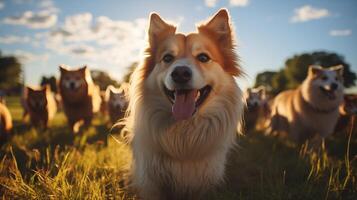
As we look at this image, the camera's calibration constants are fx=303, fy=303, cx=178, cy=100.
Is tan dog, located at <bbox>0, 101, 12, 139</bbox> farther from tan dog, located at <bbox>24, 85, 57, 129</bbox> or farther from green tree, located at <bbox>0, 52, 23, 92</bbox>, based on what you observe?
green tree, located at <bbox>0, 52, 23, 92</bbox>

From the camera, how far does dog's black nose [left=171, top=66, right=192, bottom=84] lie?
2.93 meters

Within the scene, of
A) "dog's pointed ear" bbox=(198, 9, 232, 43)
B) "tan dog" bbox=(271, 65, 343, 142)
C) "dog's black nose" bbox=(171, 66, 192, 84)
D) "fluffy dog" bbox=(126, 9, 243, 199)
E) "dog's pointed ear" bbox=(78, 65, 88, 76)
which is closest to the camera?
"dog's black nose" bbox=(171, 66, 192, 84)

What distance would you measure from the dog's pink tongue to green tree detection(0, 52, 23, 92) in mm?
53819

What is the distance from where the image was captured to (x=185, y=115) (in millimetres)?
3119

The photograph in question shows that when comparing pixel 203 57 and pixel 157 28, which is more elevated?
pixel 157 28

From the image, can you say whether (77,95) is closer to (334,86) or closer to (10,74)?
(334,86)

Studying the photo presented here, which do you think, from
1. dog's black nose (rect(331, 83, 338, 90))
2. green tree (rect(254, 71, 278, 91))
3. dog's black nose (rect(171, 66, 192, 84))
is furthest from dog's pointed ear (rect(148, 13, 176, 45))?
green tree (rect(254, 71, 278, 91))

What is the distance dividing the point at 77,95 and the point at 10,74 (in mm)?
51832

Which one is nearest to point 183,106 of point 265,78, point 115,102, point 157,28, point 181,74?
point 181,74

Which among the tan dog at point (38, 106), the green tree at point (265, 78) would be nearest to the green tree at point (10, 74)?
the green tree at point (265, 78)

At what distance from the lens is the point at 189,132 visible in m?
3.33

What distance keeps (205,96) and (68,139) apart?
486cm

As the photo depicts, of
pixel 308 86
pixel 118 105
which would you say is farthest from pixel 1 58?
pixel 308 86

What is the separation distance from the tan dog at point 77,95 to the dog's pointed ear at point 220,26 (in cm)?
520
